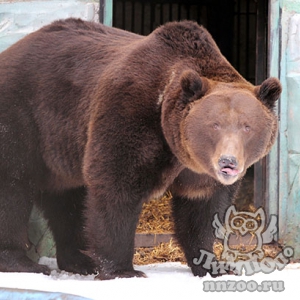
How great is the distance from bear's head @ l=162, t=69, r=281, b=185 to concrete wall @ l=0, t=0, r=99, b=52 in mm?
2182

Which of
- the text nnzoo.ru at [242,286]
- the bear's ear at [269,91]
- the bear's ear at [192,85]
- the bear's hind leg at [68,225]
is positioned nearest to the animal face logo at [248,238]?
the bear's hind leg at [68,225]

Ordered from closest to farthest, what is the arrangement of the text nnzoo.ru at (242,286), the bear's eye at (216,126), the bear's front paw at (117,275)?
1. the bear's eye at (216,126)
2. the text nnzoo.ru at (242,286)
3. the bear's front paw at (117,275)

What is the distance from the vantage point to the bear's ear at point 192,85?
19.1 ft

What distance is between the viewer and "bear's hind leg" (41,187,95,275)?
7.40 metres

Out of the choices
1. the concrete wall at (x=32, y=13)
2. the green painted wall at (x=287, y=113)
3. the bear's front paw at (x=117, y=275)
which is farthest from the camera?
the green painted wall at (x=287, y=113)

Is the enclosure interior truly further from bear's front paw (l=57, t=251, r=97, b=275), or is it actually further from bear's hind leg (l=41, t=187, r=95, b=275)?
bear's front paw (l=57, t=251, r=97, b=275)

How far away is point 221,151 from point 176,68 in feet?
3.14

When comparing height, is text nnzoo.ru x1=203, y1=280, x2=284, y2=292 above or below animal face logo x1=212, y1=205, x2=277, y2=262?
above

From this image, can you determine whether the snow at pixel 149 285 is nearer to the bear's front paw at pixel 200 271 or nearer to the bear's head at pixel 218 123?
the bear's front paw at pixel 200 271

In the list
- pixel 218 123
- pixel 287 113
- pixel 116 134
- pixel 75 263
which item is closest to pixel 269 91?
pixel 218 123

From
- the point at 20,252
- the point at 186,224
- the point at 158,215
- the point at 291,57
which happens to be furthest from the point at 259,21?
the point at 20,252

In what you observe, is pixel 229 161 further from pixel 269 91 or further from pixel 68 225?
pixel 68 225

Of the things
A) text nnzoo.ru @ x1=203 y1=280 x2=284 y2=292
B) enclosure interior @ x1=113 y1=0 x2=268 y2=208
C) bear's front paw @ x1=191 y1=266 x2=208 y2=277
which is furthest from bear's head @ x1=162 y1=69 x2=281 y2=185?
enclosure interior @ x1=113 y1=0 x2=268 y2=208

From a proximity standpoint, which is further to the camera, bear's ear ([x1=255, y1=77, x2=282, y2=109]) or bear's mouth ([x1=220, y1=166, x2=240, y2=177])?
bear's ear ([x1=255, y1=77, x2=282, y2=109])
